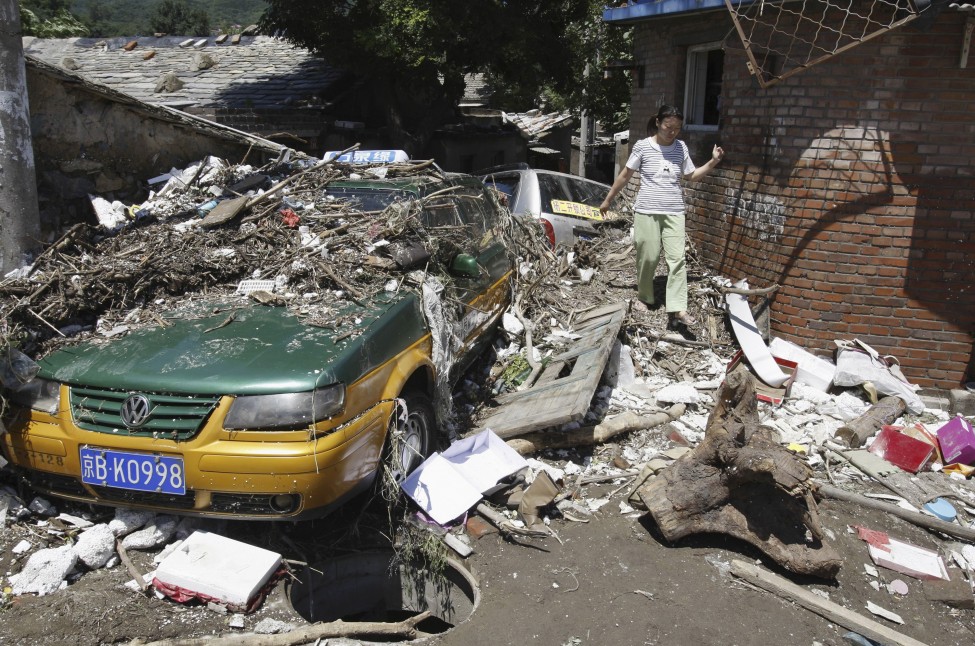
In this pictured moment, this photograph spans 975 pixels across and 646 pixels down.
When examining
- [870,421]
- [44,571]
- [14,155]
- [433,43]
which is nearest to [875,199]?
[870,421]

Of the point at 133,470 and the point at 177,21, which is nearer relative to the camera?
the point at 133,470

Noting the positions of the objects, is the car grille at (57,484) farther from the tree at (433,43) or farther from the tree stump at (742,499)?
the tree at (433,43)

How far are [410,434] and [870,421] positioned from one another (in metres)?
3.65

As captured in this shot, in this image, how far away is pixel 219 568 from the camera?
11.3ft

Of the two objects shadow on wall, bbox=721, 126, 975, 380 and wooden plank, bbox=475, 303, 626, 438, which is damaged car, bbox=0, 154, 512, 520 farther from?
shadow on wall, bbox=721, 126, 975, 380

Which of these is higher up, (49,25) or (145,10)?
(145,10)

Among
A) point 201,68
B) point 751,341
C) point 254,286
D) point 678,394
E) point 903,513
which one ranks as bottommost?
point 903,513

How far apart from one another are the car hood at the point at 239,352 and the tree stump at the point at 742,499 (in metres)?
1.77

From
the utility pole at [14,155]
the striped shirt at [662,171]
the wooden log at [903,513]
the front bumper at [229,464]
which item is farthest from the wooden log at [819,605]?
the utility pole at [14,155]

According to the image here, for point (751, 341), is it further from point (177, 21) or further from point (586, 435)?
point (177, 21)

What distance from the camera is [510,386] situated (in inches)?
238

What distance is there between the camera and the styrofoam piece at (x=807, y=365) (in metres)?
6.20

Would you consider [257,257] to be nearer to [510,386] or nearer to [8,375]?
[8,375]

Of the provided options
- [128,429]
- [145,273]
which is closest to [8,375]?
[128,429]
